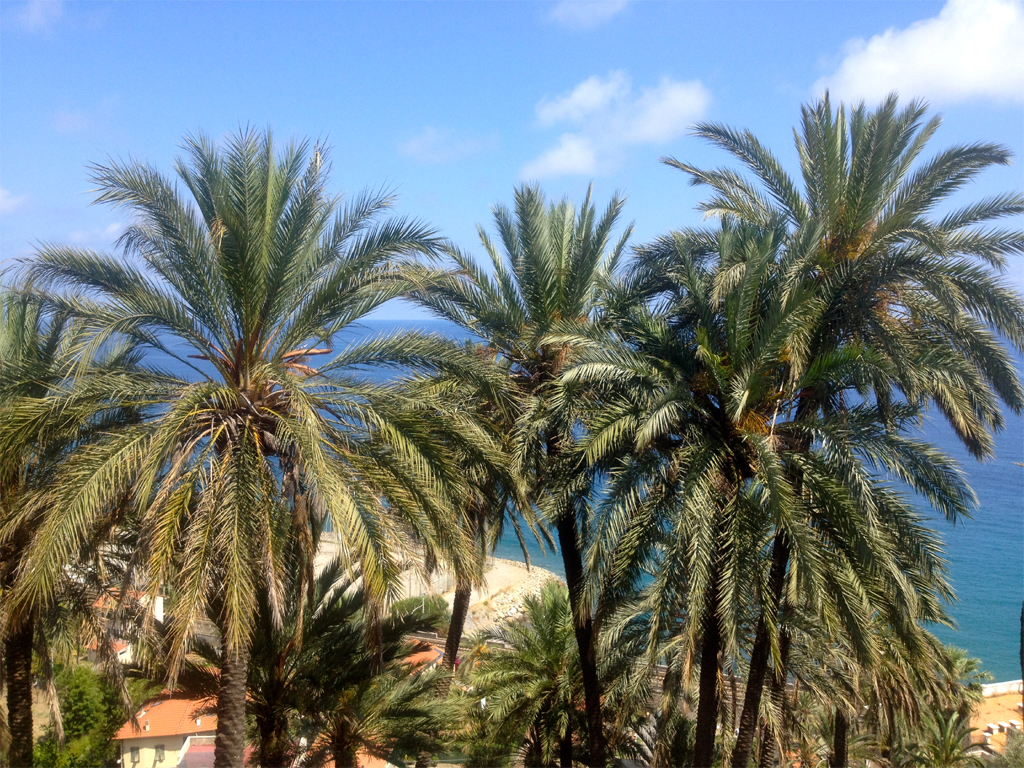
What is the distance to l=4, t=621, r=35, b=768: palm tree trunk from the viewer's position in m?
9.30

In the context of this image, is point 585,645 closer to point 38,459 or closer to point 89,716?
point 38,459

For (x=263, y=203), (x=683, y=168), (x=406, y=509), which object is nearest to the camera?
(x=406, y=509)

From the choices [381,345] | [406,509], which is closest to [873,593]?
[406,509]

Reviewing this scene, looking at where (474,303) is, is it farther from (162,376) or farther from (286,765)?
(286,765)

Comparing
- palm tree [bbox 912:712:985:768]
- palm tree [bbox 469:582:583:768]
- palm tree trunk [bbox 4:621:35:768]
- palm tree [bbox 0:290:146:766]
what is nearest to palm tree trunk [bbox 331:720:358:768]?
palm tree [bbox 469:582:583:768]

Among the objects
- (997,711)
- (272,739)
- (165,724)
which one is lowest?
(997,711)

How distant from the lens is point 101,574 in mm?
9391

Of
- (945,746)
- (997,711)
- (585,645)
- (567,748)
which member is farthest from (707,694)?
(997,711)

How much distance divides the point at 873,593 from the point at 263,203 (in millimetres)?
7279

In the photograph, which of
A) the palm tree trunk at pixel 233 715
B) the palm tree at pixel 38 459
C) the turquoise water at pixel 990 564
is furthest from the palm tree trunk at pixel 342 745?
the turquoise water at pixel 990 564

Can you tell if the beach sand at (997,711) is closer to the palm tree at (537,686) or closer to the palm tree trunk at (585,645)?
the palm tree at (537,686)

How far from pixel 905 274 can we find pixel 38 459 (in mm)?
9354

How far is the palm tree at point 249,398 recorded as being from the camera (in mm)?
7047

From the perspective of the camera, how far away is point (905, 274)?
28.6 ft
